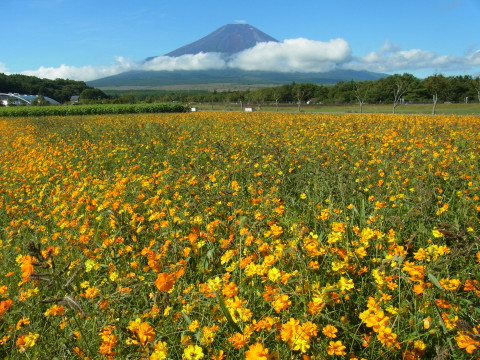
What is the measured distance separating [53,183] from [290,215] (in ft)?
12.8

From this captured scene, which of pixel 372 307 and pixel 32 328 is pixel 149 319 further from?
pixel 372 307

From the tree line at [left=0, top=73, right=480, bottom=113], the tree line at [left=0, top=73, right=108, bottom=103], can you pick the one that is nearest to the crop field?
the tree line at [left=0, top=73, right=480, bottom=113]

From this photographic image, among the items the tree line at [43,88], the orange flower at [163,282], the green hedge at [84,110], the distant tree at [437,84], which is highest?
the tree line at [43,88]

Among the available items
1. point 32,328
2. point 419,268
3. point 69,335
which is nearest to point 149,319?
point 69,335

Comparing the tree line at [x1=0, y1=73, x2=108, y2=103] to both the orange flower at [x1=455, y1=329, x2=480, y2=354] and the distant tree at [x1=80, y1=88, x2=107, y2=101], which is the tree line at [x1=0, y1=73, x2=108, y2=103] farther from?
the orange flower at [x1=455, y1=329, x2=480, y2=354]

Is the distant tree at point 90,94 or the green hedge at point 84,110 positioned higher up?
the distant tree at point 90,94

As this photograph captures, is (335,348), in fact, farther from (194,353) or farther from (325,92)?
(325,92)

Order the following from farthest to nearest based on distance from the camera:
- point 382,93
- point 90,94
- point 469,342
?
1. point 90,94
2. point 382,93
3. point 469,342

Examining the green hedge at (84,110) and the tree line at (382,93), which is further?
the tree line at (382,93)

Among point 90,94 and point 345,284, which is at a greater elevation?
point 90,94

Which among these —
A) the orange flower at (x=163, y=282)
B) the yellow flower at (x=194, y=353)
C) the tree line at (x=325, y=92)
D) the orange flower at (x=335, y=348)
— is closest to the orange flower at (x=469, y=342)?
the orange flower at (x=335, y=348)

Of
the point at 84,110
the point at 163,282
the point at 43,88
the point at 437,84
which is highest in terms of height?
the point at 43,88

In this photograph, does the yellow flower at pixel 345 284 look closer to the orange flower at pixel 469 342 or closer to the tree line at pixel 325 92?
the orange flower at pixel 469 342

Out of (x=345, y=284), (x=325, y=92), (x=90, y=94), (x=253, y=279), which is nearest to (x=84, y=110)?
(x=253, y=279)
